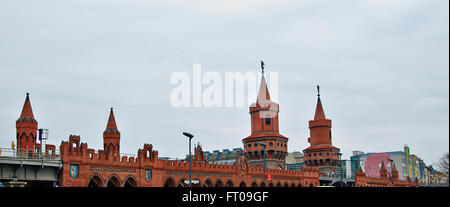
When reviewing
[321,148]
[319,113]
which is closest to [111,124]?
[321,148]

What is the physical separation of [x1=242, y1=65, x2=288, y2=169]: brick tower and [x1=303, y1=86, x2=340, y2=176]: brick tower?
45.5ft

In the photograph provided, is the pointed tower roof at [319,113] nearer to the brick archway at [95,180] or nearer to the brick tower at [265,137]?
the brick tower at [265,137]

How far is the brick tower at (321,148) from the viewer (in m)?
104

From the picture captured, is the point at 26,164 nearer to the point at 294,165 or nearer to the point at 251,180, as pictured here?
the point at 251,180

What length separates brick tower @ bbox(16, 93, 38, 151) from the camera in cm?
5297

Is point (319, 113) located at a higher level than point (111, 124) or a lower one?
higher

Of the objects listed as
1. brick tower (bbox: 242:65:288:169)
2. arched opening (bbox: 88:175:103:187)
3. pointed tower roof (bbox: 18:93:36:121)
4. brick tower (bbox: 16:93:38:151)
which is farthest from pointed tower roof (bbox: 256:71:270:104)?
pointed tower roof (bbox: 18:93:36:121)

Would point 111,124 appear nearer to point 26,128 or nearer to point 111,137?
point 111,137

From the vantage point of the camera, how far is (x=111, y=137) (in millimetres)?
63344

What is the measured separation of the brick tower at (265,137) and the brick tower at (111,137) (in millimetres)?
33361

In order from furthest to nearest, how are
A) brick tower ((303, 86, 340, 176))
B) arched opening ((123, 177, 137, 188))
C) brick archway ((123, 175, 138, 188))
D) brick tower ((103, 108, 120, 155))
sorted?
brick tower ((303, 86, 340, 176)) < brick tower ((103, 108, 120, 155)) < arched opening ((123, 177, 137, 188)) < brick archway ((123, 175, 138, 188))

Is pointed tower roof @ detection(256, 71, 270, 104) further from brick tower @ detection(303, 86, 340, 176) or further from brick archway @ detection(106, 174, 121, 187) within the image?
brick archway @ detection(106, 174, 121, 187)

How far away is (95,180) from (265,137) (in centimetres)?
4334
